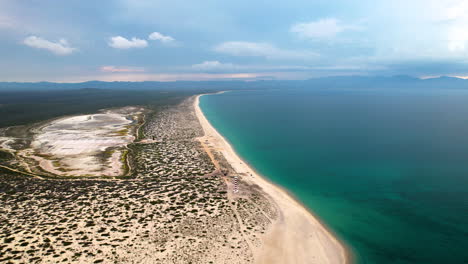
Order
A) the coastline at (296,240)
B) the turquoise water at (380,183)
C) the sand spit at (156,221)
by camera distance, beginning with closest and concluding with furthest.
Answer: the sand spit at (156,221) < the coastline at (296,240) < the turquoise water at (380,183)

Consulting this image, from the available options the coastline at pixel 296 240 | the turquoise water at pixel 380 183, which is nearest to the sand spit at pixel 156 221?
the coastline at pixel 296 240

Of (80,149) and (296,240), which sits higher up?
(80,149)

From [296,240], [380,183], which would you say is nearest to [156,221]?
[296,240]

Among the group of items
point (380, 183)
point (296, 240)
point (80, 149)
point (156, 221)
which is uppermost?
point (80, 149)

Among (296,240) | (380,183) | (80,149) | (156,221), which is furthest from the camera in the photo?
(80,149)

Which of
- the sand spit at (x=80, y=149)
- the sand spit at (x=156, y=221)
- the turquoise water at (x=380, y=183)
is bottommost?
the turquoise water at (x=380, y=183)

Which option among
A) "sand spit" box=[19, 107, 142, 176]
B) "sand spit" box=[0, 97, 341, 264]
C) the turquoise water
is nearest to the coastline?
"sand spit" box=[0, 97, 341, 264]

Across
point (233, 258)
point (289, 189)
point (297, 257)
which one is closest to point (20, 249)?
point (233, 258)

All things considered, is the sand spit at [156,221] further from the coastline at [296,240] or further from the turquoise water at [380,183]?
the turquoise water at [380,183]

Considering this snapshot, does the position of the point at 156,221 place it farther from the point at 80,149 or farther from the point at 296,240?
the point at 80,149
